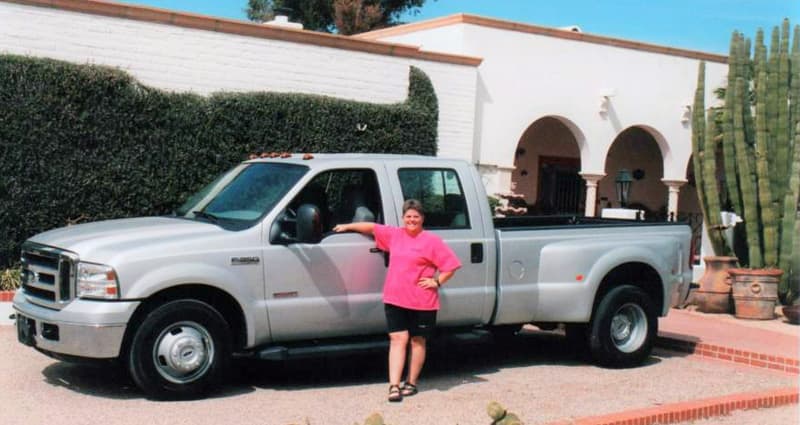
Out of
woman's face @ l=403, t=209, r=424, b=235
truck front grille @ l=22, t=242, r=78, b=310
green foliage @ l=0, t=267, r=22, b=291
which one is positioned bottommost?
green foliage @ l=0, t=267, r=22, b=291

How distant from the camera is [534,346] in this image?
426 inches

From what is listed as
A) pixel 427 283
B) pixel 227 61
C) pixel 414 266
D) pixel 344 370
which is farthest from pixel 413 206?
pixel 227 61

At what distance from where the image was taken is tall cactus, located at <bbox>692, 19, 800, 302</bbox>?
15.0 meters

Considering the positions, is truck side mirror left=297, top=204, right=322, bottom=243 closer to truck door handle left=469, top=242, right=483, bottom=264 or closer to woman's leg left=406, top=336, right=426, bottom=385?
woman's leg left=406, top=336, right=426, bottom=385

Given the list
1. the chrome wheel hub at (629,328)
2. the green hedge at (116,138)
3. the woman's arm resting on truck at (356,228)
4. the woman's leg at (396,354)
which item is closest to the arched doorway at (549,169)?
the green hedge at (116,138)

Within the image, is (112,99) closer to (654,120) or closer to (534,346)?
(534,346)

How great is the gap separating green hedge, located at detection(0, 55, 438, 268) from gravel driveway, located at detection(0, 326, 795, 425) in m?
2.79

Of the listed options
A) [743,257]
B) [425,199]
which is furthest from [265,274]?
[743,257]

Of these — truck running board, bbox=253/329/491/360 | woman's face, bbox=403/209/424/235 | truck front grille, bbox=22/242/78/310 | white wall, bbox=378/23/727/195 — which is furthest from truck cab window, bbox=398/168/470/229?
white wall, bbox=378/23/727/195

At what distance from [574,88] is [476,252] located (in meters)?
11.0

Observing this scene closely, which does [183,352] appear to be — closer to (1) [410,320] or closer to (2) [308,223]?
(2) [308,223]

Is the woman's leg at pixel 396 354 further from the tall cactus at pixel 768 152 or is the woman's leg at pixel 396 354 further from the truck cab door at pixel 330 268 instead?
the tall cactus at pixel 768 152

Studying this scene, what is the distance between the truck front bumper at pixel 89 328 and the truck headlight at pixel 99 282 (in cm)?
6

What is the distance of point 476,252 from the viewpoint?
866 cm
